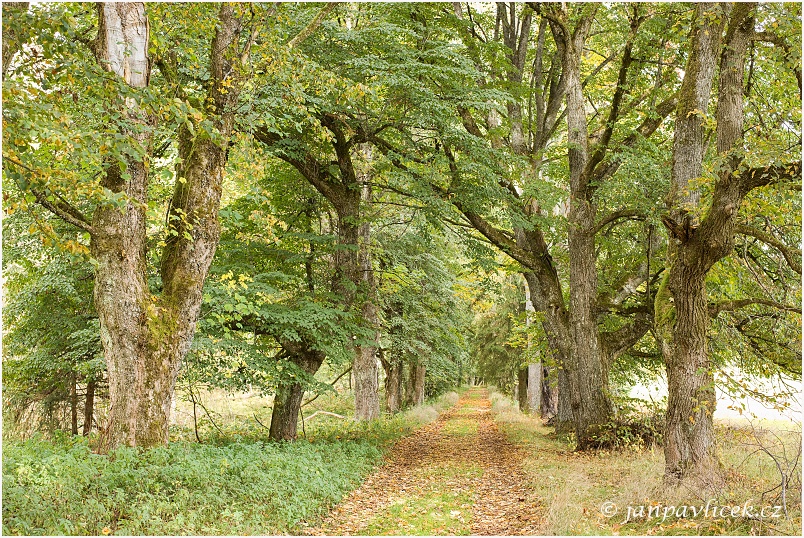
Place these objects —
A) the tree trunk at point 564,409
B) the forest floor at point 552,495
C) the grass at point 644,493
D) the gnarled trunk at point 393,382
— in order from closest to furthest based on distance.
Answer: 1. the grass at point 644,493
2. the forest floor at point 552,495
3. the tree trunk at point 564,409
4. the gnarled trunk at point 393,382

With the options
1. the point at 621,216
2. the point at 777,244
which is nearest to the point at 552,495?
the point at 777,244

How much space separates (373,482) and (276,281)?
4307 mm

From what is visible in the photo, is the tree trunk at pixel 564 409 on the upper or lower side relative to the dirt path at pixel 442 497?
upper

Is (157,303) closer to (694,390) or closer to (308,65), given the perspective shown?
(308,65)

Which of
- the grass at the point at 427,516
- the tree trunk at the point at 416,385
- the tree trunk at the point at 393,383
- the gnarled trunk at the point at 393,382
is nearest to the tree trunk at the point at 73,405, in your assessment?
the grass at the point at 427,516

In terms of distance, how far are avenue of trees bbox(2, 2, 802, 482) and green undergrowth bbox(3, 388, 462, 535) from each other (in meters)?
0.70

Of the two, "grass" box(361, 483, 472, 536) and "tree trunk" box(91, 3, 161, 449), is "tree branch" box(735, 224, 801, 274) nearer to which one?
"grass" box(361, 483, 472, 536)

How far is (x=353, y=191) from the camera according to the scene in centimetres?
1239

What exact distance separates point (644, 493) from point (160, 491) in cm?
587

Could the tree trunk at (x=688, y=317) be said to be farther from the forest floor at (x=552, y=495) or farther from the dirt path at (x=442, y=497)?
the dirt path at (x=442, y=497)

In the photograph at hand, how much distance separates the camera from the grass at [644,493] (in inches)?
235

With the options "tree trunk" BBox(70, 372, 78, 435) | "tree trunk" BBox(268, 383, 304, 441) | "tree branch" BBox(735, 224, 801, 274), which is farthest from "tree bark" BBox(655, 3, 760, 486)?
"tree trunk" BBox(70, 372, 78, 435)

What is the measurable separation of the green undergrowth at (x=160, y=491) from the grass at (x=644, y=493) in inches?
128

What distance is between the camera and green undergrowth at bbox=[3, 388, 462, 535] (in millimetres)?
5148
